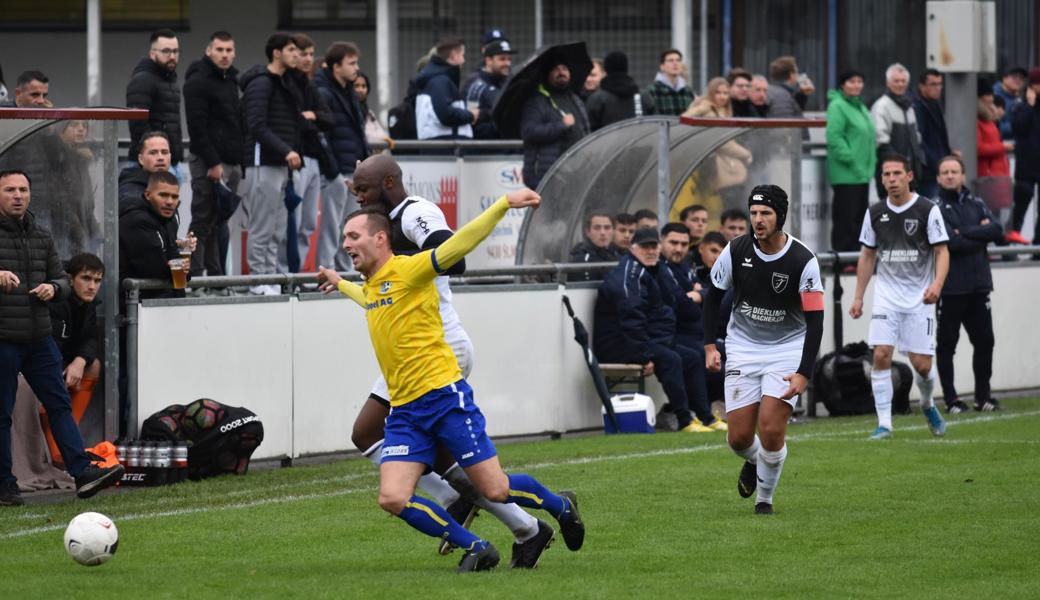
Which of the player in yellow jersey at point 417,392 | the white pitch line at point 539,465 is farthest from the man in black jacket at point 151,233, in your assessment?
the player in yellow jersey at point 417,392

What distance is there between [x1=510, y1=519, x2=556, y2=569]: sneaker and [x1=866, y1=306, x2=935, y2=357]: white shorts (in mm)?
6673

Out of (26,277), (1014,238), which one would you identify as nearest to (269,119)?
(26,277)

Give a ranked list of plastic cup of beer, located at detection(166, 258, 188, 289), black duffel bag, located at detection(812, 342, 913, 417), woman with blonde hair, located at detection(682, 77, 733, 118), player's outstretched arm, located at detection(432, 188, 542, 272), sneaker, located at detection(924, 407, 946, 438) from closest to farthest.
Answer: player's outstretched arm, located at detection(432, 188, 542, 272) < plastic cup of beer, located at detection(166, 258, 188, 289) < sneaker, located at detection(924, 407, 946, 438) < black duffel bag, located at detection(812, 342, 913, 417) < woman with blonde hair, located at detection(682, 77, 733, 118)

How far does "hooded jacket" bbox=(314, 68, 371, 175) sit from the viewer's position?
54.9ft

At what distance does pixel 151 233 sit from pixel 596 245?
5.36 meters

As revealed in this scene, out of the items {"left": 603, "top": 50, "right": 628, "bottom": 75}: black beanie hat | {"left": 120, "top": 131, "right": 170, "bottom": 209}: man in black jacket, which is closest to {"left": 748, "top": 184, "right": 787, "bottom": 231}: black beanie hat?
{"left": 120, "top": 131, "right": 170, "bottom": 209}: man in black jacket

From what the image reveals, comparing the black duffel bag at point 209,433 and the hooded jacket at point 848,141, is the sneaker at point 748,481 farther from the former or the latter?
the hooded jacket at point 848,141

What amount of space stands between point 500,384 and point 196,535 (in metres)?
5.52

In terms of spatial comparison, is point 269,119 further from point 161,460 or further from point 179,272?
point 161,460

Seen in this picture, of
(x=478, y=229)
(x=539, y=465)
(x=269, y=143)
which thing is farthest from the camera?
(x=269, y=143)

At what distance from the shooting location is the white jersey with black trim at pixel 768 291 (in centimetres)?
1099

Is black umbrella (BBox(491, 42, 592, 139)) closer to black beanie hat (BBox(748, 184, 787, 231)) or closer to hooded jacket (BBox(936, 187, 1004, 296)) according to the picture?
hooded jacket (BBox(936, 187, 1004, 296))

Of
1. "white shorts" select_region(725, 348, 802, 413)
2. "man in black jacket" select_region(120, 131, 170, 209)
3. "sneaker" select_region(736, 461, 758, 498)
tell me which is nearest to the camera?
"white shorts" select_region(725, 348, 802, 413)

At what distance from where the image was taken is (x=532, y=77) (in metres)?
18.5
